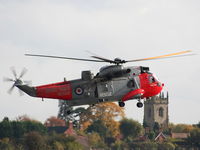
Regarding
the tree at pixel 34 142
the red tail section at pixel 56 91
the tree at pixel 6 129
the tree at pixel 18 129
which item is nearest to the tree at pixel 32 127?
the tree at pixel 18 129

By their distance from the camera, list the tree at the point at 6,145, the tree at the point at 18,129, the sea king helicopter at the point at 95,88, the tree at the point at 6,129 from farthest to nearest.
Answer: the tree at the point at 18,129 < the tree at the point at 6,129 < the tree at the point at 6,145 < the sea king helicopter at the point at 95,88

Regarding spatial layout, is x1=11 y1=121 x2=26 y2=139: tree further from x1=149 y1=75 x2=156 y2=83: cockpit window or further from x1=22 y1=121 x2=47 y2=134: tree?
x1=149 y1=75 x2=156 y2=83: cockpit window

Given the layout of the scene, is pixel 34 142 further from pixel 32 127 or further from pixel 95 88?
pixel 95 88

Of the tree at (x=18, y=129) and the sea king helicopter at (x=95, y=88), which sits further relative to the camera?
the tree at (x=18, y=129)

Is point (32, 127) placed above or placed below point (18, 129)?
above

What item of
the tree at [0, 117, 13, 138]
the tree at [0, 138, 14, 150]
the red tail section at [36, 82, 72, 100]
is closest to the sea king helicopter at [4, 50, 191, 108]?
the red tail section at [36, 82, 72, 100]

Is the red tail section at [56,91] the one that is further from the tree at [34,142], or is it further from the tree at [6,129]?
the tree at [6,129]

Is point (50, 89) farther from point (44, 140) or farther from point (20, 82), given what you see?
point (44, 140)

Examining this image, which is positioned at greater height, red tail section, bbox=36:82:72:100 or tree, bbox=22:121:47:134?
red tail section, bbox=36:82:72:100

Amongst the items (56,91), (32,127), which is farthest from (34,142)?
(56,91)

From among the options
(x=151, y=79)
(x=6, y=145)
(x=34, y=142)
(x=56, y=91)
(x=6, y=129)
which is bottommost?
(x=6, y=145)

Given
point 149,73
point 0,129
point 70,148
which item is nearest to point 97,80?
point 149,73

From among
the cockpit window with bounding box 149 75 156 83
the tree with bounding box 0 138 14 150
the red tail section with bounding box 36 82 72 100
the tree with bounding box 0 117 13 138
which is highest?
the cockpit window with bounding box 149 75 156 83

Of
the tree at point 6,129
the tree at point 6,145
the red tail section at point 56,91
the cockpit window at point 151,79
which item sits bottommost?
the tree at point 6,145
